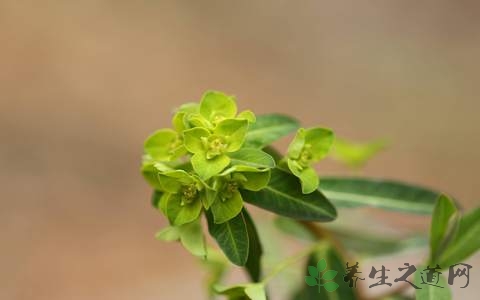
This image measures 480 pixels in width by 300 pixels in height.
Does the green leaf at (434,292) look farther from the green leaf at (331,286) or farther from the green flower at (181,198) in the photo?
the green flower at (181,198)

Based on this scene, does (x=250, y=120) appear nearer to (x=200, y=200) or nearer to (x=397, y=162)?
(x=200, y=200)

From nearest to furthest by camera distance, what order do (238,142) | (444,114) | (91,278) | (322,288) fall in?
1. (238,142)
2. (322,288)
3. (91,278)
4. (444,114)

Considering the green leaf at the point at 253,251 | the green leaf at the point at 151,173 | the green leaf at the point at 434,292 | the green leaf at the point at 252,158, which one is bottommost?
the green leaf at the point at 434,292

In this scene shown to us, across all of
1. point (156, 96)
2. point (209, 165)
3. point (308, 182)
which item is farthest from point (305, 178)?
point (156, 96)

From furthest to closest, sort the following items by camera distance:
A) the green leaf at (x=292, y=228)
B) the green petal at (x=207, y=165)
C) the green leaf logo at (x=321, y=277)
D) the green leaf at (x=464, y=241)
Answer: the green leaf at (x=292, y=228) → the green leaf logo at (x=321, y=277) → the green leaf at (x=464, y=241) → the green petal at (x=207, y=165)

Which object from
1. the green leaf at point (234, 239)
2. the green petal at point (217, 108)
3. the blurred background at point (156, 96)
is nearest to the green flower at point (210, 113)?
the green petal at point (217, 108)

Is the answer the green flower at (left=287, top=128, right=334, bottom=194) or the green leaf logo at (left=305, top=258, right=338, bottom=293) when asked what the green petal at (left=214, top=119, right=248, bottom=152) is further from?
the green leaf logo at (left=305, top=258, right=338, bottom=293)

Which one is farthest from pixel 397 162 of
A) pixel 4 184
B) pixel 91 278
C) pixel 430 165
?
pixel 4 184

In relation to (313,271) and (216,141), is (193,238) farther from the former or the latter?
(313,271)

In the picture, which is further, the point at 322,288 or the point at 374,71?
the point at 374,71

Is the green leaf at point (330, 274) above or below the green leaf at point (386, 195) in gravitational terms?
below
